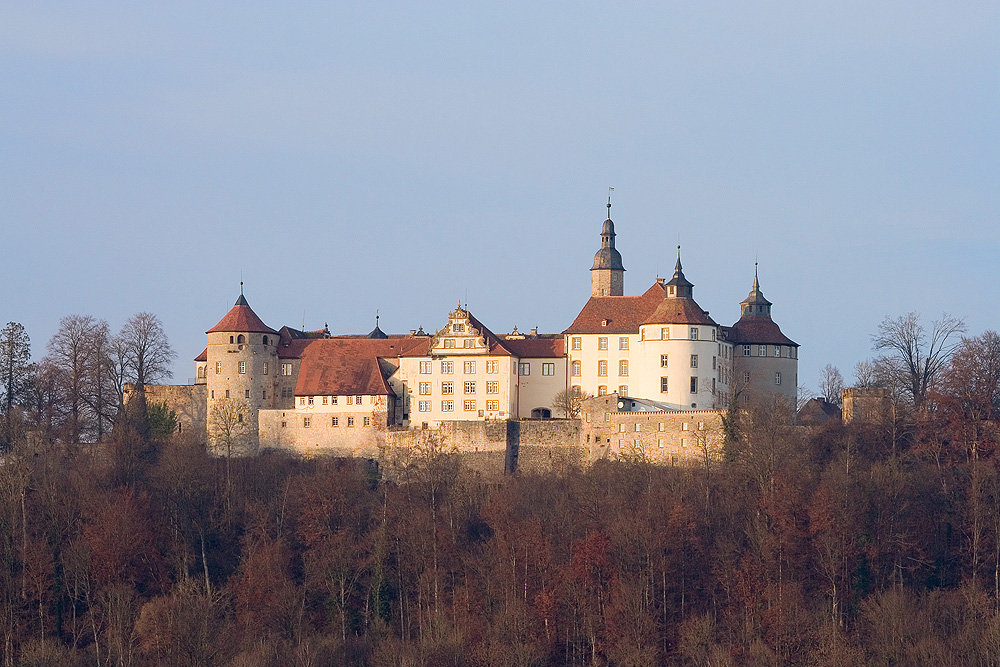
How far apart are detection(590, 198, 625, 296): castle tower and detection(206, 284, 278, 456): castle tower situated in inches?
619

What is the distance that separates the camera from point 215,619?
252ft

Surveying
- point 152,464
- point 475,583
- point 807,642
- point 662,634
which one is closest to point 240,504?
point 152,464

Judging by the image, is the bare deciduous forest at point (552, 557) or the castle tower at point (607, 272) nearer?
the bare deciduous forest at point (552, 557)

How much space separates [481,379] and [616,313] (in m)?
6.86

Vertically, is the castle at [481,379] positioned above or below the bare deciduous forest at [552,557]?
above

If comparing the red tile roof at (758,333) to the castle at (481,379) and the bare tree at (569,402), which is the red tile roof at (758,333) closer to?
the castle at (481,379)

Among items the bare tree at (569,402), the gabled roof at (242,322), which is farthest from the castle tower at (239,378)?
the bare tree at (569,402)

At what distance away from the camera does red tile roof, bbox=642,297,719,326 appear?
9050 cm

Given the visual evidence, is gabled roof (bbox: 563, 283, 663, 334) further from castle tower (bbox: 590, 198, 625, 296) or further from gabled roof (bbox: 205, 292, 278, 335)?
gabled roof (bbox: 205, 292, 278, 335)

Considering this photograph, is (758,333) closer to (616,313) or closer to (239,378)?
(616,313)

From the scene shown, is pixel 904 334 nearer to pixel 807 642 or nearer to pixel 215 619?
pixel 807 642

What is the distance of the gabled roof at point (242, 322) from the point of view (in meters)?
95.4

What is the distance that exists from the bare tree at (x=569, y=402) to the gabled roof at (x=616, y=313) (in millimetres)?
2850

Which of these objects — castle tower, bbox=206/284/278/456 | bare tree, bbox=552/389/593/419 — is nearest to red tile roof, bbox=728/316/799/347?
bare tree, bbox=552/389/593/419
